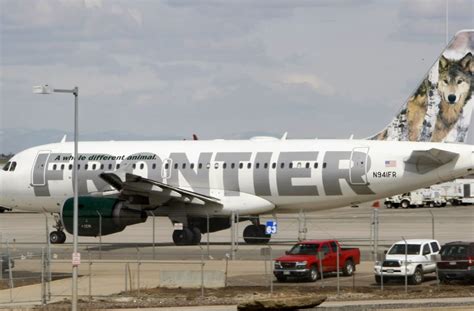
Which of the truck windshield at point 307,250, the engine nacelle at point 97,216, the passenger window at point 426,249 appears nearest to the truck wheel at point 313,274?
the truck windshield at point 307,250

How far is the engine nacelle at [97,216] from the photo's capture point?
48.5m

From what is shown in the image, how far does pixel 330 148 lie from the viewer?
49219mm

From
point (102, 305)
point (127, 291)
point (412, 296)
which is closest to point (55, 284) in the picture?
point (127, 291)

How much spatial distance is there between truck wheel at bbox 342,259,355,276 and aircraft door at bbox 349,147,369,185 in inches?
347

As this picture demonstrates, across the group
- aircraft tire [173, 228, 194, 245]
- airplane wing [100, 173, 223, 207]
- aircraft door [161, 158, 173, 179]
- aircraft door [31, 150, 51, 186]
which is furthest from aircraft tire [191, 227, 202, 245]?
aircraft door [31, 150, 51, 186]

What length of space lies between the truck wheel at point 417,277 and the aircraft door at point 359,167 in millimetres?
10733

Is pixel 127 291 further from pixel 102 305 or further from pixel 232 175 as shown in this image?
pixel 232 175

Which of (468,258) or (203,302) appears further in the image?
(468,258)

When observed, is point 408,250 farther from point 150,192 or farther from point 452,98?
point 452,98

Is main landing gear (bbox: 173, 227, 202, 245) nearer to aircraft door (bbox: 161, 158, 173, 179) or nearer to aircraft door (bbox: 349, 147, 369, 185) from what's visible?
aircraft door (bbox: 161, 158, 173, 179)

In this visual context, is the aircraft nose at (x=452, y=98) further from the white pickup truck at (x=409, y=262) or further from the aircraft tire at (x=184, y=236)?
the white pickup truck at (x=409, y=262)

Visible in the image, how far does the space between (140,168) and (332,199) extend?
30.6ft

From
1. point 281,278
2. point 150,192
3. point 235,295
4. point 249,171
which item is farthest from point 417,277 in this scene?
point 150,192

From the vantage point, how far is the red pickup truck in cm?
3809
